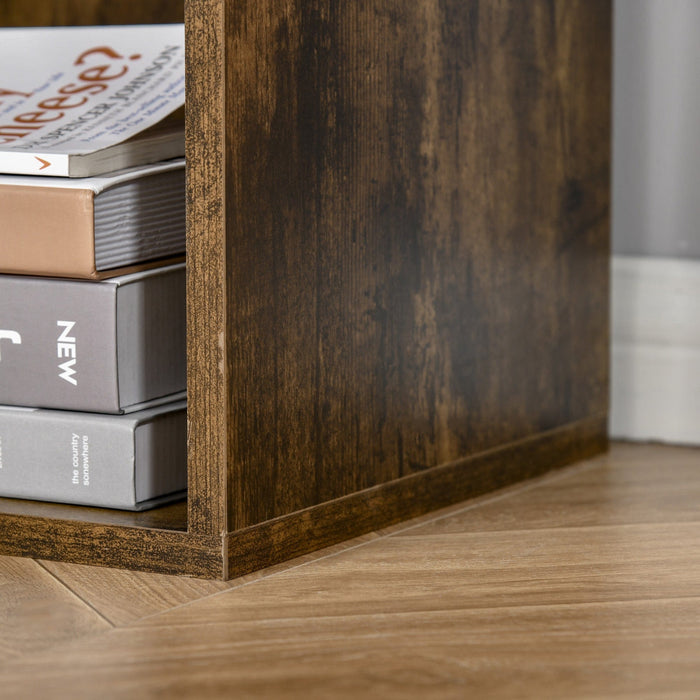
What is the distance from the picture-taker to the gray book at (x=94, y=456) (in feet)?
2.43

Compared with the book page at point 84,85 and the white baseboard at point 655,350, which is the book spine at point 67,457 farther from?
the white baseboard at point 655,350

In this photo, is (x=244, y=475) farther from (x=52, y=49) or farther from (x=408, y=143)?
(x=52, y=49)

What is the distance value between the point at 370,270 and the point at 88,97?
0.73 ft

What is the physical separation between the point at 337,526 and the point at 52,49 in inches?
15.5

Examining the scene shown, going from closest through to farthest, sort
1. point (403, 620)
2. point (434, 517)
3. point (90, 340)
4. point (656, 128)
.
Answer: point (403, 620), point (90, 340), point (434, 517), point (656, 128)

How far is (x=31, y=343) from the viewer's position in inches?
29.9

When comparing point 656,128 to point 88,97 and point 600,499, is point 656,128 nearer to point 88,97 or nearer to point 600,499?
point 600,499

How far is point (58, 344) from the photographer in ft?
2.46

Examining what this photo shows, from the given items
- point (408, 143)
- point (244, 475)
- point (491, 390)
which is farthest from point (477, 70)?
point (244, 475)

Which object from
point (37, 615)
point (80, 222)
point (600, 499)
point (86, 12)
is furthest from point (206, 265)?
point (86, 12)

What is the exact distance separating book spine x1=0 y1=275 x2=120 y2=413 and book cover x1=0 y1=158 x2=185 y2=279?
12 mm

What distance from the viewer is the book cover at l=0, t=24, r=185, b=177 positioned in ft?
2.44

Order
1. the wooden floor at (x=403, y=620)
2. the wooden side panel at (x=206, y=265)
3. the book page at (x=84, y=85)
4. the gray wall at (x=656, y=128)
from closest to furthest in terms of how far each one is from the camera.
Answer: the wooden floor at (x=403, y=620), the wooden side panel at (x=206, y=265), the book page at (x=84, y=85), the gray wall at (x=656, y=128)

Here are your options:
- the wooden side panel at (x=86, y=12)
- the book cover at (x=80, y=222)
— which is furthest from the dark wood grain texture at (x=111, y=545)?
the wooden side panel at (x=86, y=12)
